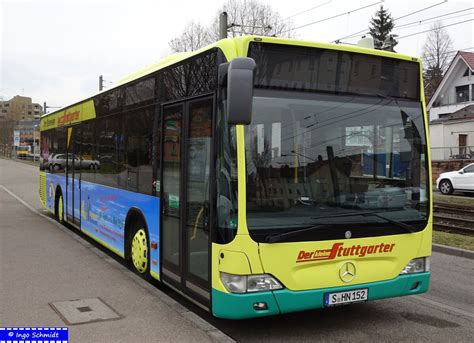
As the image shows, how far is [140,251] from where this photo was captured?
6641 mm

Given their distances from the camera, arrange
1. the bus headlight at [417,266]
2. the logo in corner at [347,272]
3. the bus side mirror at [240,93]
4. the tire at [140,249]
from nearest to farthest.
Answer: the bus side mirror at [240,93], the logo in corner at [347,272], the bus headlight at [417,266], the tire at [140,249]

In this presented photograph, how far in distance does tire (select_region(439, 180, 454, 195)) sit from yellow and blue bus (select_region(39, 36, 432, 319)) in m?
19.3

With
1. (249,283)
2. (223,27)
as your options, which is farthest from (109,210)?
(223,27)

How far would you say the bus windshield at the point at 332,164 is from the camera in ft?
14.7

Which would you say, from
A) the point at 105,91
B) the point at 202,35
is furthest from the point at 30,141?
the point at 105,91

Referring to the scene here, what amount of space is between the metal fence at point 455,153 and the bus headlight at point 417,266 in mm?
25951

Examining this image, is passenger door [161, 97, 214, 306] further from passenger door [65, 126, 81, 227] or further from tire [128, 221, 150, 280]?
passenger door [65, 126, 81, 227]

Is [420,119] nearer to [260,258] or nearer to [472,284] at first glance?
[260,258]

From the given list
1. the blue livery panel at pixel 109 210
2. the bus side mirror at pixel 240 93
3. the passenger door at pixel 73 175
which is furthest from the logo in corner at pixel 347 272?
the passenger door at pixel 73 175

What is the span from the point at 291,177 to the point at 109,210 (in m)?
4.36

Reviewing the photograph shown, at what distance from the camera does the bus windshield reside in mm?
4477

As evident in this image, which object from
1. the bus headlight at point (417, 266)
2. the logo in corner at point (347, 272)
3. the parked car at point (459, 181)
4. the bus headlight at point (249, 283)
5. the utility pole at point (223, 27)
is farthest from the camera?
the parked car at point (459, 181)

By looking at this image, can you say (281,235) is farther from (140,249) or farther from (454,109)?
(454,109)

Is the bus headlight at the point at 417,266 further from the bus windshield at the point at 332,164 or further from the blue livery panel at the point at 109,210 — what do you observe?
the blue livery panel at the point at 109,210
